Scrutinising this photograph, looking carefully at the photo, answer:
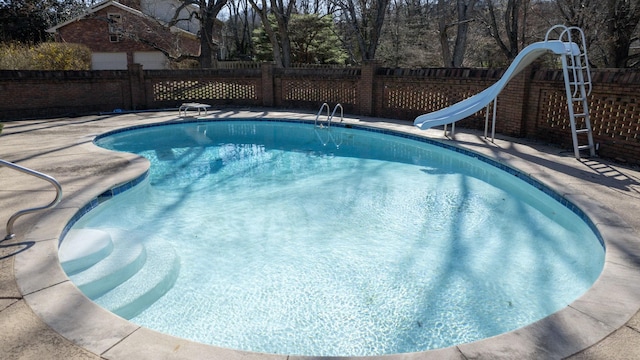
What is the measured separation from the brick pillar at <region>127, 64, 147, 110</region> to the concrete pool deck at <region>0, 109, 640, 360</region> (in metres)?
7.82

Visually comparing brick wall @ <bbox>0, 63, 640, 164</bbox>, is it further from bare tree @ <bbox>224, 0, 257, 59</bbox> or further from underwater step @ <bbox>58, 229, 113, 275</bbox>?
bare tree @ <bbox>224, 0, 257, 59</bbox>

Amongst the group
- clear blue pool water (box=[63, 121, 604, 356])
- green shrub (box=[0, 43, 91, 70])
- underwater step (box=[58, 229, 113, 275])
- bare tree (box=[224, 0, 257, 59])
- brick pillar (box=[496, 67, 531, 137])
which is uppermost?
bare tree (box=[224, 0, 257, 59])

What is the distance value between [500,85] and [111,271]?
23.1ft

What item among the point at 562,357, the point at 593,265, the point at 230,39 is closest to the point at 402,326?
the point at 562,357

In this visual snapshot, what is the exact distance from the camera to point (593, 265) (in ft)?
12.6

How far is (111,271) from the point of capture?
362 centimetres

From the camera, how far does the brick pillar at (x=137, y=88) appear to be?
44.8 feet

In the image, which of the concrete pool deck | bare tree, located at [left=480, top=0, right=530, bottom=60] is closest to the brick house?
bare tree, located at [left=480, top=0, right=530, bottom=60]

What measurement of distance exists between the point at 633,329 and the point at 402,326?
139 centimetres

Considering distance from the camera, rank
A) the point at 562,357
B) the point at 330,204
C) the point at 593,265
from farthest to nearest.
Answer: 1. the point at 330,204
2. the point at 593,265
3. the point at 562,357

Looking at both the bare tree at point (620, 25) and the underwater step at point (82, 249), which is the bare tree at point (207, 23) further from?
the underwater step at point (82, 249)

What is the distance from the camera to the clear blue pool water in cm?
325

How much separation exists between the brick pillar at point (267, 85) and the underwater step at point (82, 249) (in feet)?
35.0

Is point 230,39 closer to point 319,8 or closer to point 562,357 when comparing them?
point 319,8
